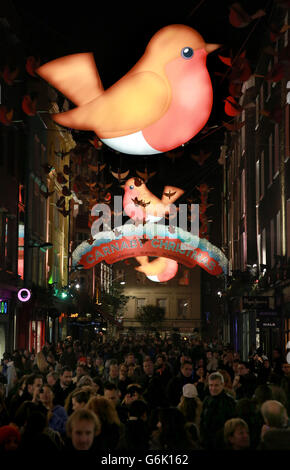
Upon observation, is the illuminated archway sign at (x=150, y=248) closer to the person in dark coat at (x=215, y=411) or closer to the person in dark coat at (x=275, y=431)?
the person in dark coat at (x=215, y=411)

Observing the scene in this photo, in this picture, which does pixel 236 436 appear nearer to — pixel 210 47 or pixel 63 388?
pixel 210 47

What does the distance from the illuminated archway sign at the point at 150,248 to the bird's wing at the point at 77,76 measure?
97.6ft

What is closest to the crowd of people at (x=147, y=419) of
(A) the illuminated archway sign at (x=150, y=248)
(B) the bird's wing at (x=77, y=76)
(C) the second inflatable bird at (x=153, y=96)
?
(C) the second inflatable bird at (x=153, y=96)

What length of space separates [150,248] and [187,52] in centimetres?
3225

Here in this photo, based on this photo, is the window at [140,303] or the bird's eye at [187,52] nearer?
the bird's eye at [187,52]

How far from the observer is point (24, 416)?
9.02 m

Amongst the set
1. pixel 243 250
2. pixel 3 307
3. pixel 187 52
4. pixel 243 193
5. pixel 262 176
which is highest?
pixel 243 193

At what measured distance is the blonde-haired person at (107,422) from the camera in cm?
801

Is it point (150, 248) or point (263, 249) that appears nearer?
point (263, 249)

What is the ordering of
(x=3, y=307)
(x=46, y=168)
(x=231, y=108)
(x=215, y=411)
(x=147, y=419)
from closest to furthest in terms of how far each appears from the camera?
1. (x=147, y=419)
2. (x=215, y=411)
3. (x=231, y=108)
4. (x=46, y=168)
5. (x=3, y=307)

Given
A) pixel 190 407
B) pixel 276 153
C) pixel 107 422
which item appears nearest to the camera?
pixel 107 422

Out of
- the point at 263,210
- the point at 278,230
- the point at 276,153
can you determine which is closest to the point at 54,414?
the point at 278,230

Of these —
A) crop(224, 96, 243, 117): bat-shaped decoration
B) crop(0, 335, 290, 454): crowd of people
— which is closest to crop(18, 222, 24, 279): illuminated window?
crop(0, 335, 290, 454): crowd of people

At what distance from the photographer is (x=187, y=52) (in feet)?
33.9
